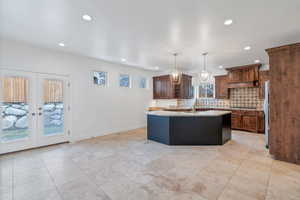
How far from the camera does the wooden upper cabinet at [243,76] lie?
19.1 feet

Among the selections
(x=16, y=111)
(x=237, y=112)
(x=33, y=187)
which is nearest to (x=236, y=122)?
(x=237, y=112)

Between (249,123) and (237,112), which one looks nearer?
(249,123)

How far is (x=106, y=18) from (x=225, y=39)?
2.73 m

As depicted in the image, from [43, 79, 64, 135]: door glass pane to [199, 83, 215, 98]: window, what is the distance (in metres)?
6.20

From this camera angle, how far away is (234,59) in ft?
17.0

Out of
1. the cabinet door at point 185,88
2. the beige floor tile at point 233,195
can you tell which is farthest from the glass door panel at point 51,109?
the cabinet door at point 185,88

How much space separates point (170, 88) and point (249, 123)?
3541 mm

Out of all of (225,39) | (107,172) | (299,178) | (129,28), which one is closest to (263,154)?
(299,178)

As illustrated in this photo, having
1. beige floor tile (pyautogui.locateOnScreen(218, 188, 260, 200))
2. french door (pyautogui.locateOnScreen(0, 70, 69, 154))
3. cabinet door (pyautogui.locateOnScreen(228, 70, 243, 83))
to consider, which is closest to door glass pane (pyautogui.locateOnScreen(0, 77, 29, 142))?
french door (pyautogui.locateOnScreen(0, 70, 69, 154))

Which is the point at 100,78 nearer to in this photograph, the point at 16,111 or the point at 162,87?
the point at 16,111

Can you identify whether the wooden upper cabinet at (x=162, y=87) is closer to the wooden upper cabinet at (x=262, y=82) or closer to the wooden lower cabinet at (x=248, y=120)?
the wooden lower cabinet at (x=248, y=120)

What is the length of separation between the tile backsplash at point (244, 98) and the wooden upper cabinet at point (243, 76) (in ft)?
1.46

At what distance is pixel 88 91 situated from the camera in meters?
5.13

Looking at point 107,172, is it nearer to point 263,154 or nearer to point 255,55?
point 263,154
